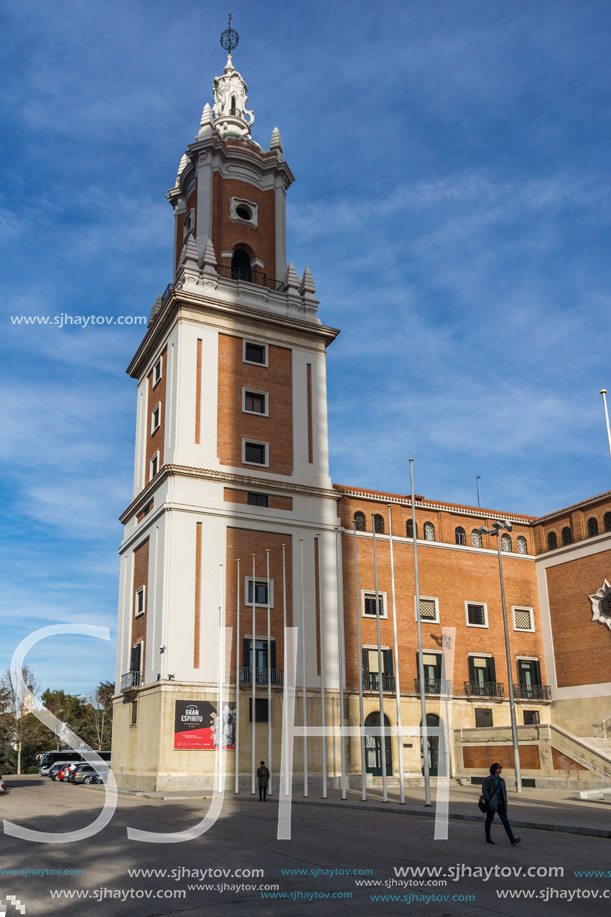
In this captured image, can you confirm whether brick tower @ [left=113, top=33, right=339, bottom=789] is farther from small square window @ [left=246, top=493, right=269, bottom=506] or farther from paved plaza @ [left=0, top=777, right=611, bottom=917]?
paved plaza @ [left=0, top=777, right=611, bottom=917]

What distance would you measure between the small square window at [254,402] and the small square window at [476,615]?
16.6 meters

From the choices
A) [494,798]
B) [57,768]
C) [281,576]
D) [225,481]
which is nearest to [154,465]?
[225,481]

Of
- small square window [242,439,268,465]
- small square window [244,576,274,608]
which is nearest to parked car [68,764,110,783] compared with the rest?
small square window [244,576,274,608]

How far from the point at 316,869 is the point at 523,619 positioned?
38.6 meters

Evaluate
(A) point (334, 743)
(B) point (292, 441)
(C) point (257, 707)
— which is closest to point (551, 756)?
(A) point (334, 743)

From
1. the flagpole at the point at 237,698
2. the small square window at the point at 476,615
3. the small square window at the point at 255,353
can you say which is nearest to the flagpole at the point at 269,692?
the flagpole at the point at 237,698

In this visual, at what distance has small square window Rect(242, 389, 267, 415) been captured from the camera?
44.2 m

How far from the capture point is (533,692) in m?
47.4

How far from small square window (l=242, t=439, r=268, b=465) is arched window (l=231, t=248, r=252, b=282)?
10.7m

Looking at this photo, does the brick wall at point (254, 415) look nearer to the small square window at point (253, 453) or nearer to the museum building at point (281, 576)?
the museum building at point (281, 576)

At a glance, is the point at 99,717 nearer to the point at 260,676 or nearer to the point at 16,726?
the point at 16,726

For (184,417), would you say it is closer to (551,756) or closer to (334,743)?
(334,743)

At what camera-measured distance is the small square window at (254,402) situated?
44188 millimetres

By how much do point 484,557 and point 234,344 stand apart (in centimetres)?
1963
